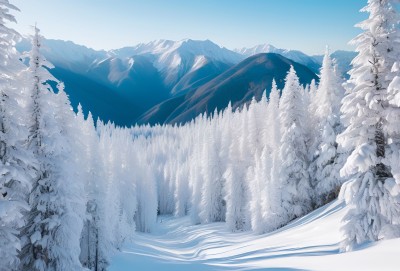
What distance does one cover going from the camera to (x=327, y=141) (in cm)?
3741

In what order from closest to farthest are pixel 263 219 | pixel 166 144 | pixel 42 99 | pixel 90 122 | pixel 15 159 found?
pixel 15 159 → pixel 42 99 → pixel 90 122 → pixel 263 219 → pixel 166 144

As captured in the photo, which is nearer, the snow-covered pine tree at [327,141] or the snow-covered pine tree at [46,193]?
the snow-covered pine tree at [46,193]

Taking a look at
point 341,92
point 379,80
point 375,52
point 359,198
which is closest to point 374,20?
point 375,52

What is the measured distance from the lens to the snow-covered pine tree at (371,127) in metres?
16.8

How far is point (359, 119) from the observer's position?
17.6 meters

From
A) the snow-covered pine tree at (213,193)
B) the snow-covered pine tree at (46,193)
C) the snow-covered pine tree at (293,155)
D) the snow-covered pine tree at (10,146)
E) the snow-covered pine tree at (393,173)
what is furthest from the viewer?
the snow-covered pine tree at (213,193)

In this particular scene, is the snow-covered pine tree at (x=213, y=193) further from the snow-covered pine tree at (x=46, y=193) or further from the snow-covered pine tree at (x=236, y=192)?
the snow-covered pine tree at (x=46, y=193)

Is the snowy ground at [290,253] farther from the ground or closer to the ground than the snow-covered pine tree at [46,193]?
closer to the ground

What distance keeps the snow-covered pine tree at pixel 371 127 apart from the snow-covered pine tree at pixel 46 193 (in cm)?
1492

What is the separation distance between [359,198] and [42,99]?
1764 cm

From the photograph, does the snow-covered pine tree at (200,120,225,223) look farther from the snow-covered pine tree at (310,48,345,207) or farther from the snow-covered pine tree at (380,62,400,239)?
the snow-covered pine tree at (380,62,400,239)

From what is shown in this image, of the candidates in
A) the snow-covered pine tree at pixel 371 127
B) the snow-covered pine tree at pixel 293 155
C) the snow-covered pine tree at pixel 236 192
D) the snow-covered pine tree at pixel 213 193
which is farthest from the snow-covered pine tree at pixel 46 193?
the snow-covered pine tree at pixel 213 193

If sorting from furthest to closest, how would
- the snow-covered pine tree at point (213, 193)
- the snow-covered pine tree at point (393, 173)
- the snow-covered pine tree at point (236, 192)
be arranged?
the snow-covered pine tree at point (213, 193) < the snow-covered pine tree at point (236, 192) < the snow-covered pine tree at point (393, 173)

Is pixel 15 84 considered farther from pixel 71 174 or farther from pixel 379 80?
pixel 379 80
